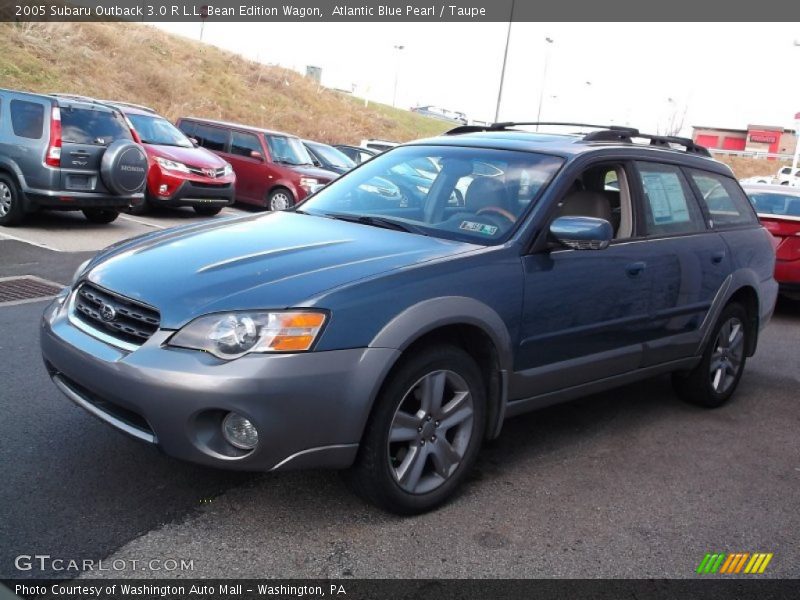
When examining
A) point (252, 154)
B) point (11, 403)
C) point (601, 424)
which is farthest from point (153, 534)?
point (252, 154)

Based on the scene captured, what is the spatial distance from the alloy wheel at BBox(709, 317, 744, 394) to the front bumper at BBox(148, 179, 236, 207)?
30.5ft

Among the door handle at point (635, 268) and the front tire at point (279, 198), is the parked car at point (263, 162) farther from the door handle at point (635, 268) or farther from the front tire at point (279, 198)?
the door handle at point (635, 268)

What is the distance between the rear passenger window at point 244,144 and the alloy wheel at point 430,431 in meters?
12.7

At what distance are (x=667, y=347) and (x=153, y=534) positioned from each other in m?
3.14

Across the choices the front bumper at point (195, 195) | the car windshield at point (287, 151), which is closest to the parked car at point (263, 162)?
the car windshield at point (287, 151)

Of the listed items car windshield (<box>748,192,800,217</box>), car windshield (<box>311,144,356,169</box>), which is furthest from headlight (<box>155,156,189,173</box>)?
car windshield (<box>748,192,800,217</box>)

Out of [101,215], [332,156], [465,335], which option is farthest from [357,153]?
[465,335]

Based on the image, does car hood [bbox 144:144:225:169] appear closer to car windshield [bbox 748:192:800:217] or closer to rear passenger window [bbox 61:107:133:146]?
rear passenger window [bbox 61:107:133:146]

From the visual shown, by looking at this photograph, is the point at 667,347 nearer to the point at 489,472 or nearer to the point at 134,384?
the point at 489,472

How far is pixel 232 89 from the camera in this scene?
36.9 metres

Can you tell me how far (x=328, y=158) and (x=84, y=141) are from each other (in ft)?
26.5

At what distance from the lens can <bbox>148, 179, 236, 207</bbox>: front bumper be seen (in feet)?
41.0

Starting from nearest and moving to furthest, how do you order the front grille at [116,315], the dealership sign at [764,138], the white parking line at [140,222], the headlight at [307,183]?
the front grille at [116,315]
the white parking line at [140,222]
the headlight at [307,183]
the dealership sign at [764,138]

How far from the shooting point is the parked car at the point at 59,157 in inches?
377
